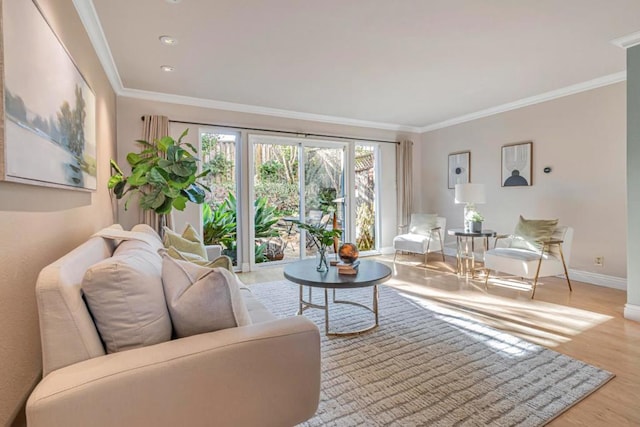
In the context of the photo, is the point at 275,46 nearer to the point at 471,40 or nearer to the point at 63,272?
the point at 471,40

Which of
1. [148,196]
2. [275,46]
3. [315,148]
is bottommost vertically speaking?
[148,196]

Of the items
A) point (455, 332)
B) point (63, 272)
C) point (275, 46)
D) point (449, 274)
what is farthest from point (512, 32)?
point (63, 272)

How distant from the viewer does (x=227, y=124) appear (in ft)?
15.2

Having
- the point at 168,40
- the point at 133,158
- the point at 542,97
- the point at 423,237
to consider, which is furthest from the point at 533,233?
the point at 133,158

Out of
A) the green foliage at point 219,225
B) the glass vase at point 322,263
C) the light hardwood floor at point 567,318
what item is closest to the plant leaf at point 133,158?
the green foliage at point 219,225

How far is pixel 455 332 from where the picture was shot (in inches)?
102

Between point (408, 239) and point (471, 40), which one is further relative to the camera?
point (408, 239)

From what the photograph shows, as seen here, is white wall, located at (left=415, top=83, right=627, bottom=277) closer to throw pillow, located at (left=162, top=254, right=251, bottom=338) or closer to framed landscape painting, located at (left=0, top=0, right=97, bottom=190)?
throw pillow, located at (left=162, top=254, right=251, bottom=338)

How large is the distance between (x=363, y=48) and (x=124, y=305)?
2798 mm

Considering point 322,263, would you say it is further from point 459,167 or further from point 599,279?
point 459,167

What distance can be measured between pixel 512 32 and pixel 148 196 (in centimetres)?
374

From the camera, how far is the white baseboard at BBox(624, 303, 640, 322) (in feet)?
9.07

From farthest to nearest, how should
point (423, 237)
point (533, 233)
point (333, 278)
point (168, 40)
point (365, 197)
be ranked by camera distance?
point (365, 197)
point (423, 237)
point (533, 233)
point (168, 40)
point (333, 278)

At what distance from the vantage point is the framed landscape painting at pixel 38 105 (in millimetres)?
1167
